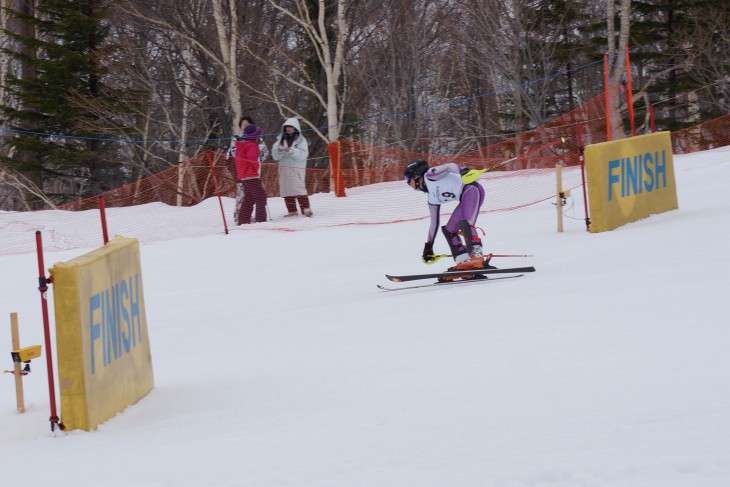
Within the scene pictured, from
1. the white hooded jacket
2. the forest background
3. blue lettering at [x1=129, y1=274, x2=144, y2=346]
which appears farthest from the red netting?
blue lettering at [x1=129, y1=274, x2=144, y2=346]

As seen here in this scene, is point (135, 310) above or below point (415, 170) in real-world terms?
below

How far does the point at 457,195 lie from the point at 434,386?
4.92 meters

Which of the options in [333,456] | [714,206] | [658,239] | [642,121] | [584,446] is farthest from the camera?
[642,121]

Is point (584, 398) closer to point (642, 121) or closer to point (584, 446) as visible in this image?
point (584, 446)

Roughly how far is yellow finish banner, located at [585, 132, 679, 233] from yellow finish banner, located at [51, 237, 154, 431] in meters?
8.08

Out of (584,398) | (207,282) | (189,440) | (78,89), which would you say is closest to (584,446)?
(584,398)

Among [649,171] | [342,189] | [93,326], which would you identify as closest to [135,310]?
[93,326]

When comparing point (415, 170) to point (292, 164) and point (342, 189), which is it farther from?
point (342, 189)

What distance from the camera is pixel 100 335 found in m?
5.94

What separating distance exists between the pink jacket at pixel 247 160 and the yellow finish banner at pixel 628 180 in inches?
249

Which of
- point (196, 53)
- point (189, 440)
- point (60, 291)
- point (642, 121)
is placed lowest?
point (189, 440)

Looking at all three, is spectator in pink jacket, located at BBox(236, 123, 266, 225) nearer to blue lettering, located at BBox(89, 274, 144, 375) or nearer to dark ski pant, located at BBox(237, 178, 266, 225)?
dark ski pant, located at BBox(237, 178, 266, 225)

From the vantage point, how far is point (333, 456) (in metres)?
4.81

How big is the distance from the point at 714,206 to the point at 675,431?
11120 millimetres
